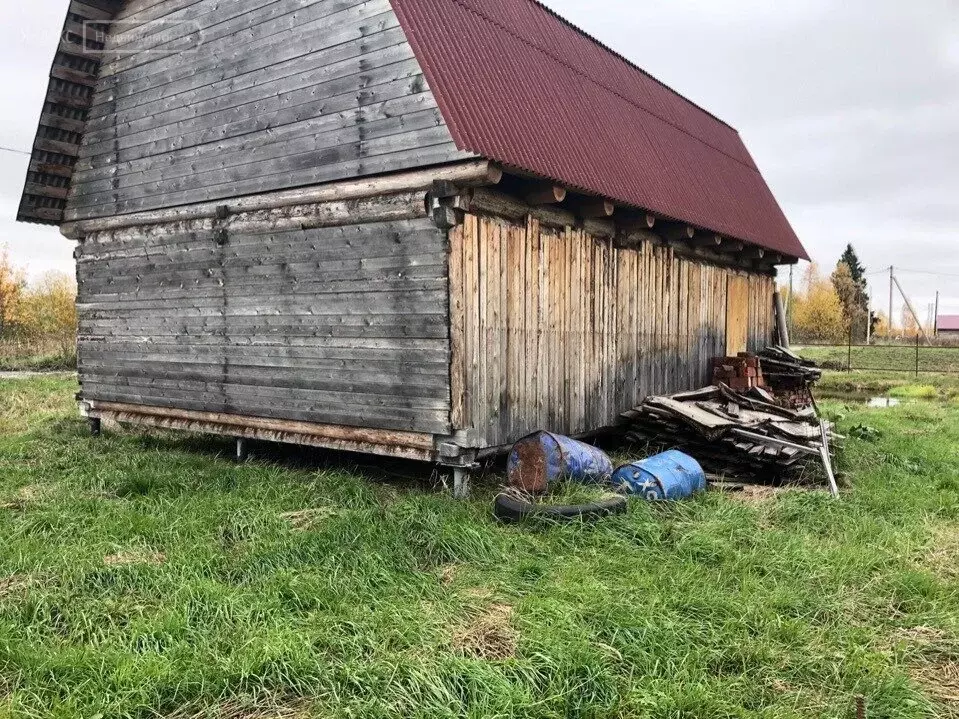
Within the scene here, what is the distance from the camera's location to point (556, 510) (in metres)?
6.42

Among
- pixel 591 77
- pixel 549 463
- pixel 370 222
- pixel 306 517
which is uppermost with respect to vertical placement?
pixel 591 77

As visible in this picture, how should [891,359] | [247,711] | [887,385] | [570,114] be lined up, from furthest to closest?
[891,359] < [887,385] < [570,114] < [247,711]

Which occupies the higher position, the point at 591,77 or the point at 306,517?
the point at 591,77

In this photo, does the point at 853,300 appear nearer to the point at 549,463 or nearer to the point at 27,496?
the point at 549,463

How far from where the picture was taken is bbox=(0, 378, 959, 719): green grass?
3768mm

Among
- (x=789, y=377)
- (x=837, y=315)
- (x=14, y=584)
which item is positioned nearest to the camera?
(x=14, y=584)

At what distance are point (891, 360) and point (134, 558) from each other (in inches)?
1397

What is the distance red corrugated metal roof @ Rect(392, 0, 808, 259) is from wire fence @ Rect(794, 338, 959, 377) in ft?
57.1

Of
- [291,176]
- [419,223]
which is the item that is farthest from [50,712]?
[291,176]

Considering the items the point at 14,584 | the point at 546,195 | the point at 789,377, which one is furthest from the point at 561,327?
the point at 789,377

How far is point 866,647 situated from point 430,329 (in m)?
5.05

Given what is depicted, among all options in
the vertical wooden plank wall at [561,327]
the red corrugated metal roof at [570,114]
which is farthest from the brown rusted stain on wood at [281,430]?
the red corrugated metal roof at [570,114]

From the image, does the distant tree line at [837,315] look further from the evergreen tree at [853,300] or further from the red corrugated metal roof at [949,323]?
the red corrugated metal roof at [949,323]

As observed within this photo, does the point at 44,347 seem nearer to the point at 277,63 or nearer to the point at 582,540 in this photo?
the point at 277,63
